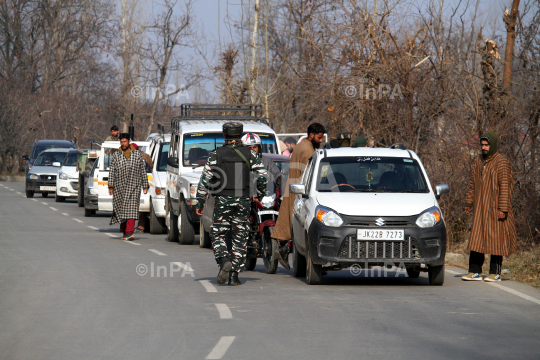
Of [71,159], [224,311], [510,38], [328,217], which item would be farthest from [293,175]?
[71,159]

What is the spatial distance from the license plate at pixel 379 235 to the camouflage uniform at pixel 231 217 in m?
1.38

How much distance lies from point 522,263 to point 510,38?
5.12 metres

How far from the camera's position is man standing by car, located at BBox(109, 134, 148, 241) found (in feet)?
58.6

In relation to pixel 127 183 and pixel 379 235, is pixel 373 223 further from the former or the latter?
pixel 127 183

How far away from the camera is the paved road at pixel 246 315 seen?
705cm

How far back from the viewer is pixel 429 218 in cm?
1055

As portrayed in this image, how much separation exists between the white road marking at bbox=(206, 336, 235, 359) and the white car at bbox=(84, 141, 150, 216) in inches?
503

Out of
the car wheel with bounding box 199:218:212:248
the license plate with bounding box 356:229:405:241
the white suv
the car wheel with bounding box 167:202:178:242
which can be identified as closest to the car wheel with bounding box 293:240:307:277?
the license plate with bounding box 356:229:405:241

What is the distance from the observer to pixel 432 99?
18.0 m

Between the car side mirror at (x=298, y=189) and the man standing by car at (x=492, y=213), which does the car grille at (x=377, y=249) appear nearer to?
the car side mirror at (x=298, y=189)

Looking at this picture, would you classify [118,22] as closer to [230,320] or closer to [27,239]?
[27,239]

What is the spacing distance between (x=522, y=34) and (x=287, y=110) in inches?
675

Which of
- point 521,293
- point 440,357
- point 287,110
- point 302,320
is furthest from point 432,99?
point 287,110

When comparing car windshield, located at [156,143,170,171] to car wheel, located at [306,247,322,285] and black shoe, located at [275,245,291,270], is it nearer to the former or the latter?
black shoe, located at [275,245,291,270]
